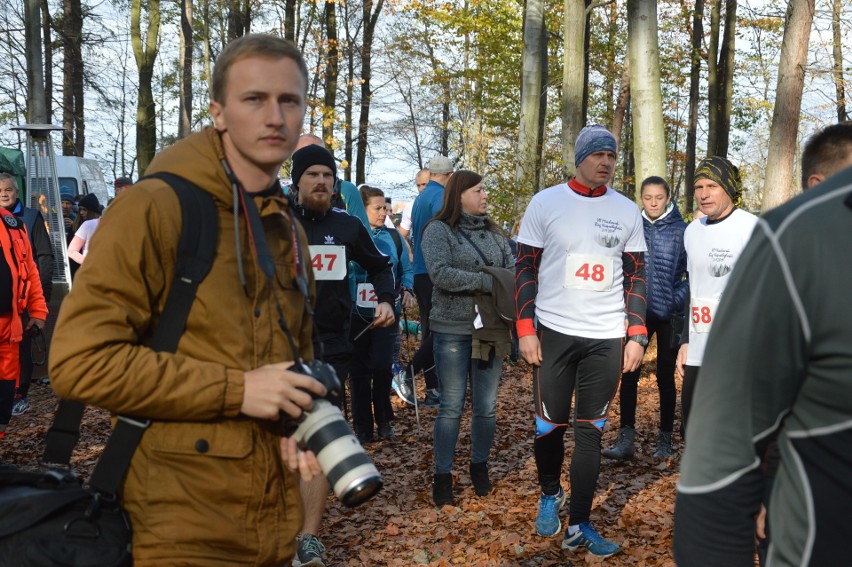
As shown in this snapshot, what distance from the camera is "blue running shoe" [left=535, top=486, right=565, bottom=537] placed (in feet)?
19.2

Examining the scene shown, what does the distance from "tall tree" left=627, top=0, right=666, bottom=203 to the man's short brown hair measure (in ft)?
30.3

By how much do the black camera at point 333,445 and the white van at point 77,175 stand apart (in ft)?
73.5

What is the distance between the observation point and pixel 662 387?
8.14 metres

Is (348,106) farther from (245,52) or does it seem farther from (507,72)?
(245,52)

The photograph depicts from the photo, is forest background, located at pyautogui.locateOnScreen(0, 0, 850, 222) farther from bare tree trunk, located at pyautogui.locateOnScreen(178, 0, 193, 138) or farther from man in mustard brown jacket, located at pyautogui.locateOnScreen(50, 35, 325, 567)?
man in mustard brown jacket, located at pyautogui.locateOnScreen(50, 35, 325, 567)

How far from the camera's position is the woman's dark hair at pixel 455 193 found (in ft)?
21.4

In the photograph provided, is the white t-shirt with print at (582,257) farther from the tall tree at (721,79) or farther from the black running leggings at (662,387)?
the tall tree at (721,79)

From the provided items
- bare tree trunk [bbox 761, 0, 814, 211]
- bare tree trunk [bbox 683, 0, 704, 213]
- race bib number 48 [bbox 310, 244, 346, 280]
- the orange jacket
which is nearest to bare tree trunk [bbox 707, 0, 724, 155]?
bare tree trunk [bbox 683, 0, 704, 213]

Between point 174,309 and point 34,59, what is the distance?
16832 mm

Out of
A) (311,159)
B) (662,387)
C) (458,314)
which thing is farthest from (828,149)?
(662,387)

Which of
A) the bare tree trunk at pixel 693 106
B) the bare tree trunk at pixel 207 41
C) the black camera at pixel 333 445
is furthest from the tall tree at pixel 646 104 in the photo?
the bare tree trunk at pixel 207 41

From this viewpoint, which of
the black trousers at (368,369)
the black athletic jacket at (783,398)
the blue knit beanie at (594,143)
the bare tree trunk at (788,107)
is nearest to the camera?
the black athletic jacket at (783,398)

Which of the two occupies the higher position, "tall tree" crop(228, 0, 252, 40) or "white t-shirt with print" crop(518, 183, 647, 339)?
"tall tree" crop(228, 0, 252, 40)

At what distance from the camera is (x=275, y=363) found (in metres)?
2.43
